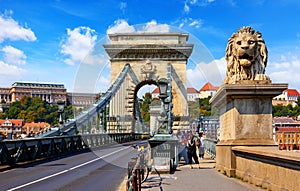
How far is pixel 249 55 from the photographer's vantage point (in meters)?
7.58

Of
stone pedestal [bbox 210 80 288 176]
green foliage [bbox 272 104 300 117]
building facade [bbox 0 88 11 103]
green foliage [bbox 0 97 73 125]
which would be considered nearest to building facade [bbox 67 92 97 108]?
stone pedestal [bbox 210 80 288 176]

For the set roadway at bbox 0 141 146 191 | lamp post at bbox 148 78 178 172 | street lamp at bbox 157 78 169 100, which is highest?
street lamp at bbox 157 78 169 100

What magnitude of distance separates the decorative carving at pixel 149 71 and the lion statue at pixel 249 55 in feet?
113

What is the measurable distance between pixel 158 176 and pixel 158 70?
33377 mm

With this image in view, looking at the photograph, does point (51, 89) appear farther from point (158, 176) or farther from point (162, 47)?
point (158, 176)

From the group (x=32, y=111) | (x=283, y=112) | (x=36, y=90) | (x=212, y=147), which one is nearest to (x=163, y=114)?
(x=212, y=147)

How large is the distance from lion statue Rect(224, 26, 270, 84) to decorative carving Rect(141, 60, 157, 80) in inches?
1359

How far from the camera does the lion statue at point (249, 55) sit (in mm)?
7543

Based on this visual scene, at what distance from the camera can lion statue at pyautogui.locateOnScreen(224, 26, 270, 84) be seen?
7543mm

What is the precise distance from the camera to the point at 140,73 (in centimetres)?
4281

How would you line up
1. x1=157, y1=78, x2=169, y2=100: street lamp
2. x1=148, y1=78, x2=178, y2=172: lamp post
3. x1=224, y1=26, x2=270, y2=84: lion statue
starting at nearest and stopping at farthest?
x1=224, y1=26, x2=270, y2=84: lion statue < x1=148, y1=78, x2=178, y2=172: lamp post < x1=157, y1=78, x2=169, y2=100: street lamp

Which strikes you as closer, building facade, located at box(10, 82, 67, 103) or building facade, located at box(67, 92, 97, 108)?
building facade, located at box(67, 92, 97, 108)

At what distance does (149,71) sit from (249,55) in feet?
114

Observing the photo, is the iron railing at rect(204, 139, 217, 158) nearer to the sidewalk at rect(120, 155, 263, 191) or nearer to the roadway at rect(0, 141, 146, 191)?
the roadway at rect(0, 141, 146, 191)
